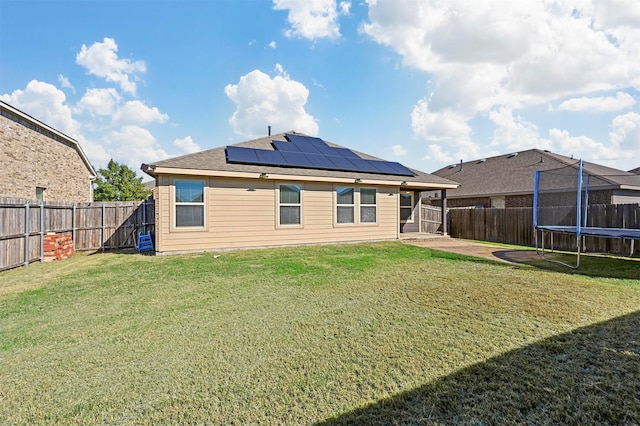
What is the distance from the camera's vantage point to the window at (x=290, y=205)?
10336 mm

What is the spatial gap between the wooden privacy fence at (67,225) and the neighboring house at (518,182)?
17526mm

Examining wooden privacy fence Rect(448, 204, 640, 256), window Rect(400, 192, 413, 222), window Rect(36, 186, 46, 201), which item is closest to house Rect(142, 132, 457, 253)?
window Rect(400, 192, 413, 222)

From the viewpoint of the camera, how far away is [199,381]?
2357 millimetres

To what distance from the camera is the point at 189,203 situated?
9031mm

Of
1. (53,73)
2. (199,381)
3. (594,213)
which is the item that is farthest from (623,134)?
(53,73)

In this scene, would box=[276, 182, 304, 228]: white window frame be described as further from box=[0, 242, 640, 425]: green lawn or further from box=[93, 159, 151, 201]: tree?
box=[93, 159, 151, 201]: tree

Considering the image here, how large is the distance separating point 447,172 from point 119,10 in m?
23.9

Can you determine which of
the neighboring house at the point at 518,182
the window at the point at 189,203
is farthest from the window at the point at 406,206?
the window at the point at 189,203

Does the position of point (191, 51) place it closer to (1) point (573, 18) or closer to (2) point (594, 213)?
(1) point (573, 18)

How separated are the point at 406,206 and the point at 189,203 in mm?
9849

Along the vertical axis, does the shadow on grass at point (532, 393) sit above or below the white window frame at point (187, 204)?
below

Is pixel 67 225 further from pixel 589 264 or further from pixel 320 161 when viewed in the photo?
pixel 589 264

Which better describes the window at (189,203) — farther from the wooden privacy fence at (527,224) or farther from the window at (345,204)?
the wooden privacy fence at (527,224)

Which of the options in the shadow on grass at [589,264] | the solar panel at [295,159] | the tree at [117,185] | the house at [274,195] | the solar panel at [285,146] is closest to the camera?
the shadow on grass at [589,264]
